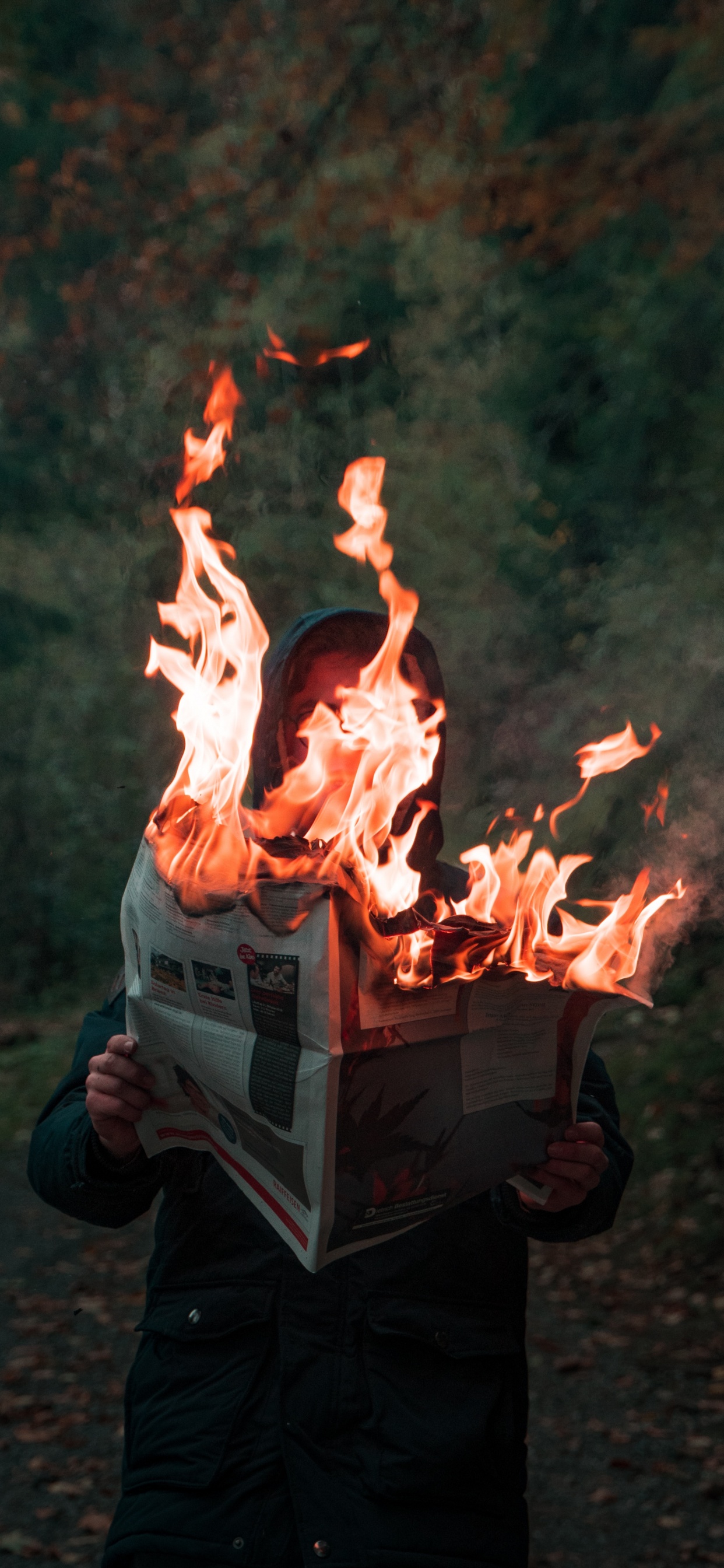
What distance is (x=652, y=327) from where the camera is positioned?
577 centimetres

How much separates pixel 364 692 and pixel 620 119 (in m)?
5.53

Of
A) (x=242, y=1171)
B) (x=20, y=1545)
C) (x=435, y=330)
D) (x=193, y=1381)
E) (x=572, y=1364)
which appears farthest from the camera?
(x=435, y=330)

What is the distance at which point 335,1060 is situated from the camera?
1246 millimetres

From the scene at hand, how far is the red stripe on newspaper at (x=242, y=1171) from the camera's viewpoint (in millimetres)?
1380

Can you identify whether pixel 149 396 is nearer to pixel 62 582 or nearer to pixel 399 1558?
pixel 62 582

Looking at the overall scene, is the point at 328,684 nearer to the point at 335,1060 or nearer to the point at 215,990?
the point at 215,990

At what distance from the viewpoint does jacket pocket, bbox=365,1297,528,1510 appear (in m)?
1.51

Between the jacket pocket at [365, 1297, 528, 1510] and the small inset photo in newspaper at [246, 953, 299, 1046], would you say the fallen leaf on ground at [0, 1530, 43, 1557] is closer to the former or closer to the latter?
the jacket pocket at [365, 1297, 528, 1510]

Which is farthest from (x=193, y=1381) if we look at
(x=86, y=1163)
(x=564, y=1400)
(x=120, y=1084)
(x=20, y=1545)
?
(x=564, y=1400)

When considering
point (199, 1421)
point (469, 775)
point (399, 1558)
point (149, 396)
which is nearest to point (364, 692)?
point (199, 1421)

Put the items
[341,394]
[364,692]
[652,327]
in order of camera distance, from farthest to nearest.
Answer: [341,394]
[652,327]
[364,692]

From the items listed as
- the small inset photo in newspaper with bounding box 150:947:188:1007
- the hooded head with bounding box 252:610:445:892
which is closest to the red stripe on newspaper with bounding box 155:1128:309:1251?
the small inset photo in newspaper with bounding box 150:947:188:1007

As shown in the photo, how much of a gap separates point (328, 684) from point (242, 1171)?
102cm

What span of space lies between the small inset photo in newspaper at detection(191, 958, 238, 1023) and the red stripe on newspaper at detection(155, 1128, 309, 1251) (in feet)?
0.83
